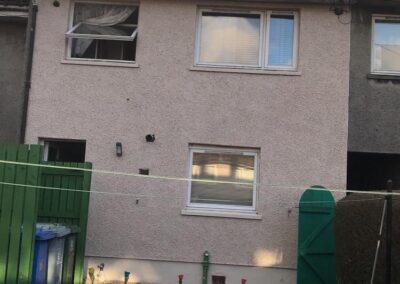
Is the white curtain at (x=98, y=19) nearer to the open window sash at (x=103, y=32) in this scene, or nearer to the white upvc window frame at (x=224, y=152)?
the open window sash at (x=103, y=32)

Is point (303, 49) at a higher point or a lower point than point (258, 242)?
higher

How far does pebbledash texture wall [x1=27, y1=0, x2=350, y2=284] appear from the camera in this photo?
8.88m

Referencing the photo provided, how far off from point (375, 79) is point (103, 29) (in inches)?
187

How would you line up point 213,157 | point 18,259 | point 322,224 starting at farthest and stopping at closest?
point 213,157 < point 322,224 < point 18,259

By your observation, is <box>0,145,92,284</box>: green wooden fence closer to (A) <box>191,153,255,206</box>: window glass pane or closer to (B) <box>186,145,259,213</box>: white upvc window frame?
(B) <box>186,145,259,213</box>: white upvc window frame

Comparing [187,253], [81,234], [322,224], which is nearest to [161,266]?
[187,253]

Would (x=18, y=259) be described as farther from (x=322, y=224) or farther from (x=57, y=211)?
(x=322, y=224)

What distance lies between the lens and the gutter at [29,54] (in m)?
9.16

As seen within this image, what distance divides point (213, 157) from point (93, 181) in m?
2.02

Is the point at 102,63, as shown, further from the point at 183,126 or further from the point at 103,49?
the point at 183,126

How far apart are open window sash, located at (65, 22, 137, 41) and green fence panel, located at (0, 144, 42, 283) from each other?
3.40 metres

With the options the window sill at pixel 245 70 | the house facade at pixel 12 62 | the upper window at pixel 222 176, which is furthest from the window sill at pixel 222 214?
the house facade at pixel 12 62

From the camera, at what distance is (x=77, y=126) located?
914 cm

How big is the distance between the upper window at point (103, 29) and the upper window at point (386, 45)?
13.6ft
